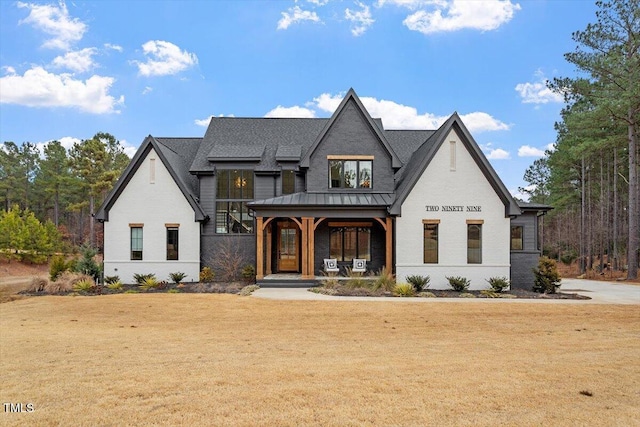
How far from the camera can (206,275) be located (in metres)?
20.2

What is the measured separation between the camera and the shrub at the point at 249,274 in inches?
797

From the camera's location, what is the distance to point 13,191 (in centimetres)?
5778

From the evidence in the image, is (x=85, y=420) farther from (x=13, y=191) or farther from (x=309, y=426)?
(x=13, y=191)

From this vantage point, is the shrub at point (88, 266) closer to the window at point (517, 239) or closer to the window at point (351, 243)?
the window at point (351, 243)

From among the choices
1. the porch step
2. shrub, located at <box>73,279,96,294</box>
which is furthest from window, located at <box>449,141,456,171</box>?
shrub, located at <box>73,279,96,294</box>

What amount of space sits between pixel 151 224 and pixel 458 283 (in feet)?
51.9

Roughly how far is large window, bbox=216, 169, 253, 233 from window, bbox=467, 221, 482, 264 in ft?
38.3

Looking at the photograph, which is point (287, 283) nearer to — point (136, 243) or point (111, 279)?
point (136, 243)

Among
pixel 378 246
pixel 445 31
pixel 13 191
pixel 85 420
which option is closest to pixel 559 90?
pixel 445 31

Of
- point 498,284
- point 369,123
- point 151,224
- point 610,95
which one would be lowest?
point 498,284

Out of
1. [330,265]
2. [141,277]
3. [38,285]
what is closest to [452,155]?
[330,265]

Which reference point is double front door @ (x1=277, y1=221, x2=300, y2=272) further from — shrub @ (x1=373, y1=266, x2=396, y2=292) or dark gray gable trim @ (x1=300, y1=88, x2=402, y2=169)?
shrub @ (x1=373, y1=266, x2=396, y2=292)

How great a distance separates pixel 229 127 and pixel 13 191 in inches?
2056

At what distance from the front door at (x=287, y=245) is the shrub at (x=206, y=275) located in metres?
3.74
